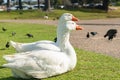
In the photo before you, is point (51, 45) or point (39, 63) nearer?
point (39, 63)

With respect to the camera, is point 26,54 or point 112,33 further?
point 112,33

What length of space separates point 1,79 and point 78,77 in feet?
5.69

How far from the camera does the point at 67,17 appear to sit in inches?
337

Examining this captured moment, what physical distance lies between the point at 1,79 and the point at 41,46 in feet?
4.32

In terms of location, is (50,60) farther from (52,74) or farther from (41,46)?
(41,46)

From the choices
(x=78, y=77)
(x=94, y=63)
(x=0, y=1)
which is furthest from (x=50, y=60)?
(x=0, y=1)

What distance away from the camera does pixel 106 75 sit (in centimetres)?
850

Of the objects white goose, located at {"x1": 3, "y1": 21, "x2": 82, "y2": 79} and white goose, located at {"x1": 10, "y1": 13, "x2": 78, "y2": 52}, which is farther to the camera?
white goose, located at {"x1": 10, "y1": 13, "x2": 78, "y2": 52}

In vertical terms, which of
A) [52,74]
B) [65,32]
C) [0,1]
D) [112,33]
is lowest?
[0,1]

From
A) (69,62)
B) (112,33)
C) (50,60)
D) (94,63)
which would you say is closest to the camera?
(50,60)

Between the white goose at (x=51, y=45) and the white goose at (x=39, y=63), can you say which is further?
the white goose at (x=51, y=45)

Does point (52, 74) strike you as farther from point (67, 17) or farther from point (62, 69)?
point (67, 17)

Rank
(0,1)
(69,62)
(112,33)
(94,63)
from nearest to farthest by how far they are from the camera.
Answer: (69,62)
(94,63)
(112,33)
(0,1)

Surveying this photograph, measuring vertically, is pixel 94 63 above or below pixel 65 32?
below
